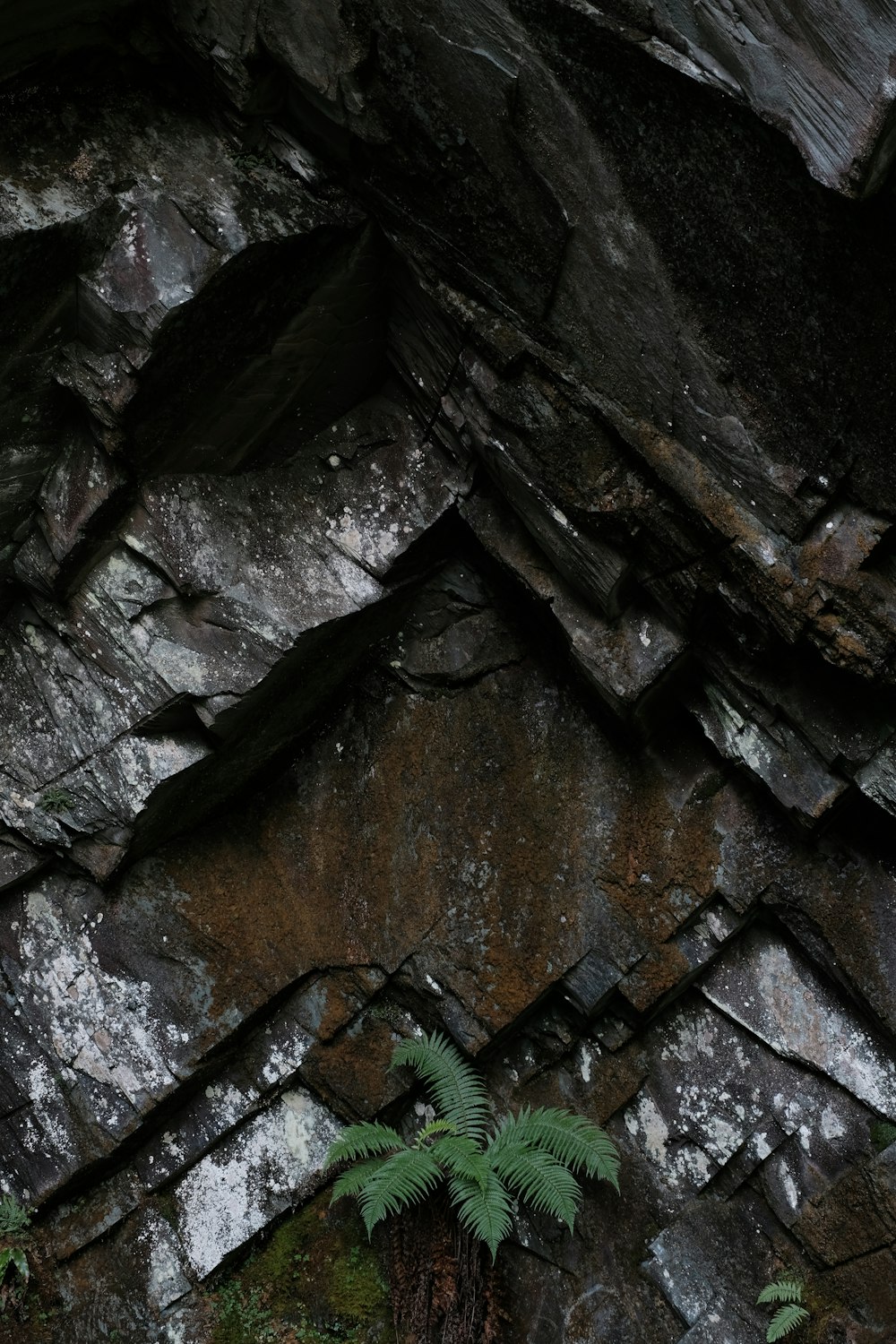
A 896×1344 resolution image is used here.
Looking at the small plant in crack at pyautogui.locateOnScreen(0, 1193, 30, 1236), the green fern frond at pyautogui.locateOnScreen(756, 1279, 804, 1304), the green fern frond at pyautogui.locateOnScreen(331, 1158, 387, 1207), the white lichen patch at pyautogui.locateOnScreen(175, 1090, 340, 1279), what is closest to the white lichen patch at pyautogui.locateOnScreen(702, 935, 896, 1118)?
the green fern frond at pyautogui.locateOnScreen(756, 1279, 804, 1304)

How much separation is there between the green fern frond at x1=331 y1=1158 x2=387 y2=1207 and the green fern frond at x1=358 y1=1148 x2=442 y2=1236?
0.04 m

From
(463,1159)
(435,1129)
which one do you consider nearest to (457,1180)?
(463,1159)

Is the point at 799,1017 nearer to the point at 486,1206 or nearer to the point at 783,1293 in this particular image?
the point at 783,1293

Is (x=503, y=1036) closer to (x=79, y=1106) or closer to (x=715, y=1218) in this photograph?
(x=715, y=1218)

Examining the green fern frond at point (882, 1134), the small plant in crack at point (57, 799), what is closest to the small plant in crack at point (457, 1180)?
the green fern frond at point (882, 1134)

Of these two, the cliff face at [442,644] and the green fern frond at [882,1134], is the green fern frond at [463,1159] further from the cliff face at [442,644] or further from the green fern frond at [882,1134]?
the green fern frond at [882,1134]

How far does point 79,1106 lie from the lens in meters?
5.64

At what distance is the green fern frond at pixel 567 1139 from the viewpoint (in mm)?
5254

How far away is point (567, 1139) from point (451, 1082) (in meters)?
0.61

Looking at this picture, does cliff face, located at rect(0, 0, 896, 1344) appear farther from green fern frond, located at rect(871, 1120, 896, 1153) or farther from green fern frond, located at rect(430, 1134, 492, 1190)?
green fern frond, located at rect(430, 1134, 492, 1190)

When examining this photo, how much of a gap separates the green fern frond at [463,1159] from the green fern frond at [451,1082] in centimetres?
10

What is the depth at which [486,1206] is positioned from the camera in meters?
5.16

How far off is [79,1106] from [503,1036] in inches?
84.8

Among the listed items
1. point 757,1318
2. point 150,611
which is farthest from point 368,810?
point 757,1318
